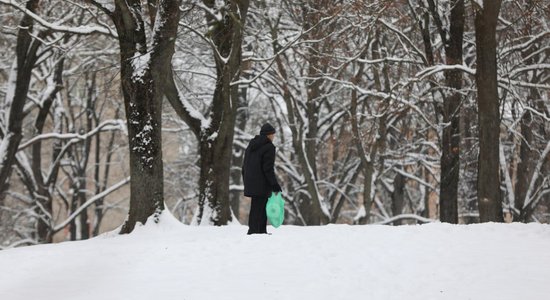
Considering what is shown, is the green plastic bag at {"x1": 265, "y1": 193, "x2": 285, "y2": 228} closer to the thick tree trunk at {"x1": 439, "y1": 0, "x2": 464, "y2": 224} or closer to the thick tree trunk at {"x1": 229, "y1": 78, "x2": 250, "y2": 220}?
the thick tree trunk at {"x1": 439, "y1": 0, "x2": 464, "y2": 224}

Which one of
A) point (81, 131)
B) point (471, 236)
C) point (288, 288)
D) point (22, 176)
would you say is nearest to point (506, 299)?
point (288, 288)

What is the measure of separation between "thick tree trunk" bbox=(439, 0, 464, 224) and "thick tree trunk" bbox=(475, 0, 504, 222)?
311 centimetres

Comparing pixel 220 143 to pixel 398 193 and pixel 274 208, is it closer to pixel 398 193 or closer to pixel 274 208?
pixel 274 208

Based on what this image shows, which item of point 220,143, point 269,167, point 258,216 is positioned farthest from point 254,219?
point 220,143

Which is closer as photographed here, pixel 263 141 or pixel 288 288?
pixel 288 288

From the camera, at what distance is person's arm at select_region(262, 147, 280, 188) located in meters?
11.3

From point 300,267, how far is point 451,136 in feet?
30.5

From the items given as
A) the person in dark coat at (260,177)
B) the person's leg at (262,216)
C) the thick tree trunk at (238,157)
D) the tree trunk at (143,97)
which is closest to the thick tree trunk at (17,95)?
the tree trunk at (143,97)

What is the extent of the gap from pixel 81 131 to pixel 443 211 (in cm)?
1826

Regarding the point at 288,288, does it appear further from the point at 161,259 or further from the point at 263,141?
the point at 263,141

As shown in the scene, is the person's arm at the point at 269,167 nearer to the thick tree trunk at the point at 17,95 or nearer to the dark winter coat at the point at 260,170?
the dark winter coat at the point at 260,170

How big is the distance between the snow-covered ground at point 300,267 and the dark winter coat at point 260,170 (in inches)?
36.8

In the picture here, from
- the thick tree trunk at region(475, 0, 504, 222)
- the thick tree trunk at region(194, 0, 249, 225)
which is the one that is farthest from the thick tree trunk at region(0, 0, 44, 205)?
the thick tree trunk at region(475, 0, 504, 222)

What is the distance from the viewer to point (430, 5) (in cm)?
→ 1639
